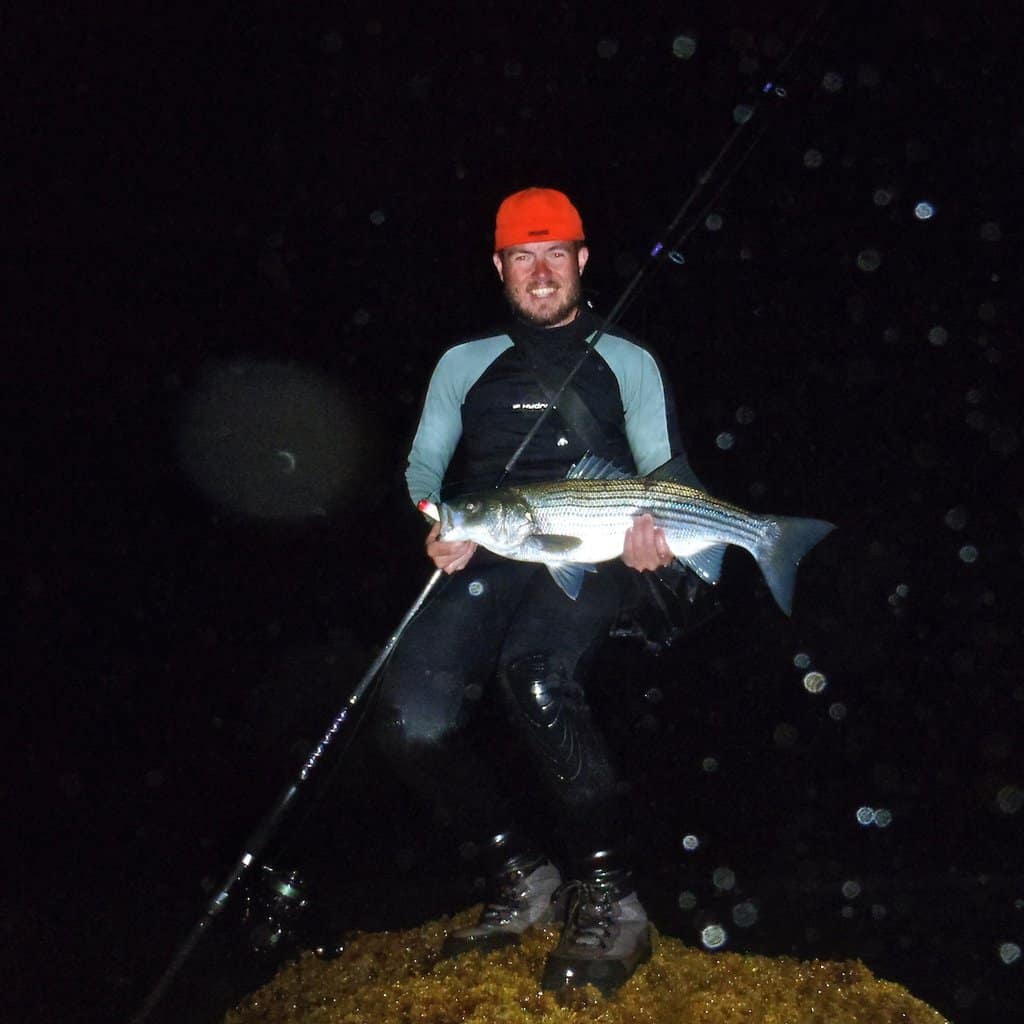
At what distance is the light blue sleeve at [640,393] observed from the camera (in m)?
3.39

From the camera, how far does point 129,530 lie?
16.1 feet

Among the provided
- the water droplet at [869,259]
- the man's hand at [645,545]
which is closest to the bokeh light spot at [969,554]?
the water droplet at [869,259]

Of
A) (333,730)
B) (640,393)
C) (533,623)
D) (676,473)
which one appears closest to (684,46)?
(640,393)

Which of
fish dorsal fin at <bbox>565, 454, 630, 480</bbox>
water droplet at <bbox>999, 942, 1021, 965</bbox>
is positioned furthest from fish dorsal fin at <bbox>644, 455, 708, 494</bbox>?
water droplet at <bbox>999, 942, 1021, 965</bbox>

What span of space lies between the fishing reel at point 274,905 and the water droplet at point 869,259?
174 inches

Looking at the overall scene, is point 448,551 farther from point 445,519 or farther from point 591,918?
point 591,918

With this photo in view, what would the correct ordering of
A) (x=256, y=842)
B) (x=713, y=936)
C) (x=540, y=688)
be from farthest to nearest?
(x=713, y=936) < (x=540, y=688) < (x=256, y=842)

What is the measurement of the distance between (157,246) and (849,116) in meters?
4.22

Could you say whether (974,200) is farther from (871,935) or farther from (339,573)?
(339,573)

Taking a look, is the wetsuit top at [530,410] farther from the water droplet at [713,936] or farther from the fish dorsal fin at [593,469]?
the water droplet at [713,936]

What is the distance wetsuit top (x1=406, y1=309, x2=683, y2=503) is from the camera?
132 inches

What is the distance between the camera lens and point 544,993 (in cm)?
272

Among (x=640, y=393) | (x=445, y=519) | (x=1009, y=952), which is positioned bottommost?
(x=1009, y=952)

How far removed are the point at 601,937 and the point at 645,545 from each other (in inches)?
53.1
